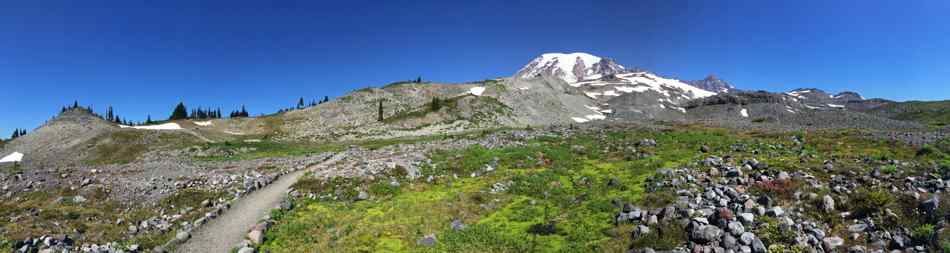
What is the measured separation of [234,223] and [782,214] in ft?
65.5

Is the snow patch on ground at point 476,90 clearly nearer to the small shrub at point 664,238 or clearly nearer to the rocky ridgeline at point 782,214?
the rocky ridgeline at point 782,214

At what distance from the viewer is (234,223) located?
1616 centimetres

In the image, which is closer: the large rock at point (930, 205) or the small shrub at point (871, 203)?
the large rock at point (930, 205)

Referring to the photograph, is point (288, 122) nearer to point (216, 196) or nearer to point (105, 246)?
point (216, 196)

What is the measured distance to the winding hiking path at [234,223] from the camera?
1388 centimetres

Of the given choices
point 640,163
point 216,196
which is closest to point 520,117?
point 640,163

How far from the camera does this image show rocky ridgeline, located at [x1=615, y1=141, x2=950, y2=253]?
9.57 m

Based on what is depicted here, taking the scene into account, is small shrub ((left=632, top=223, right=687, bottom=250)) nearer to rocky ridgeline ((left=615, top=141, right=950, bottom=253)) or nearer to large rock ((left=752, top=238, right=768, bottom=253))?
rocky ridgeline ((left=615, top=141, right=950, bottom=253))

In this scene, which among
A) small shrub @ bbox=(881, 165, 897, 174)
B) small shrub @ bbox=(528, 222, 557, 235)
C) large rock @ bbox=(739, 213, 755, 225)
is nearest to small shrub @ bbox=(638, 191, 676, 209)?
large rock @ bbox=(739, 213, 755, 225)

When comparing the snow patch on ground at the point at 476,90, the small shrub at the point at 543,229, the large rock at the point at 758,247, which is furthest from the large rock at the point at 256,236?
the snow patch on ground at the point at 476,90

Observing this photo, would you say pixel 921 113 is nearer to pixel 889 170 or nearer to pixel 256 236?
pixel 889 170

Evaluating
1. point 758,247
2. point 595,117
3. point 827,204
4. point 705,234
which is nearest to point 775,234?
point 758,247

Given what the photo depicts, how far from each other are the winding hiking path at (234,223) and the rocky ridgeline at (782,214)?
14441mm

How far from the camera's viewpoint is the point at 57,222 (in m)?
16.1
